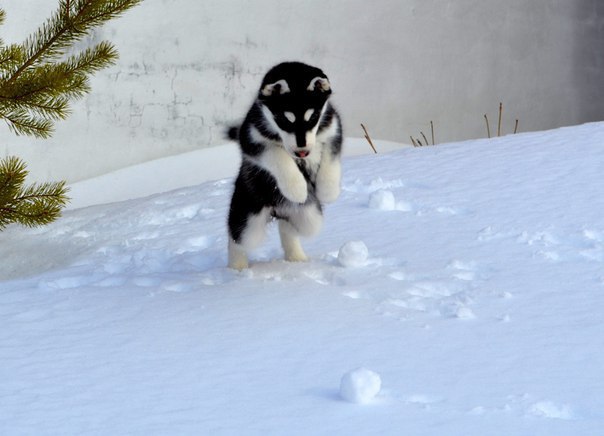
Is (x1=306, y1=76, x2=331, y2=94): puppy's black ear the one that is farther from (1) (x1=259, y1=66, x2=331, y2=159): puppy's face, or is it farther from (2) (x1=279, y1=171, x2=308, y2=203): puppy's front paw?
(2) (x1=279, y1=171, x2=308, y2=203): puppy's front paw

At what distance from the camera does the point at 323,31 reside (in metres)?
6.65

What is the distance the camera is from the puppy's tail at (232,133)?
3.21 m

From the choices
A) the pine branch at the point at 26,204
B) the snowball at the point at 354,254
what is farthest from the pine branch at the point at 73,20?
the snowball at the point at 354,254

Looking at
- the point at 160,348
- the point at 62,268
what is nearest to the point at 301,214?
the point at 160,348

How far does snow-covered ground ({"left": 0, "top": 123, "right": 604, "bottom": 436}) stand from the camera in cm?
199

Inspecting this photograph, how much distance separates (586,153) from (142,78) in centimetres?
294

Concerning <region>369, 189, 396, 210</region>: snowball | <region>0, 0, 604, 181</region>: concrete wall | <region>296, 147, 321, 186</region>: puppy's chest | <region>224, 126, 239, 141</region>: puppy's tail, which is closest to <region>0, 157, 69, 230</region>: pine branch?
<region>224, 126, 239, 141</region>: puppy's tail

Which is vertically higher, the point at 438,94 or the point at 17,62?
the point at 17,62

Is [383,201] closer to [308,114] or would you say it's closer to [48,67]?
[308,114]

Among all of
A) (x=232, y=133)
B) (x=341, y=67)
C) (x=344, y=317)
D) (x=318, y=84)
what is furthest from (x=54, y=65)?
(x=341, y=67)

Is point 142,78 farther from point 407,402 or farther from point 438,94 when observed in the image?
point 407,402

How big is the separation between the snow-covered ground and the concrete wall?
168 centimetres

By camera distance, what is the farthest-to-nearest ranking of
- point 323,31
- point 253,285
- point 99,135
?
point 323,31 < point 99,135 < point 253,285

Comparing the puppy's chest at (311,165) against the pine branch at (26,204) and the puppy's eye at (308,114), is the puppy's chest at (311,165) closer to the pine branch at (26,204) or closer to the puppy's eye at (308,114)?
the puppy's eye at (308,114)
